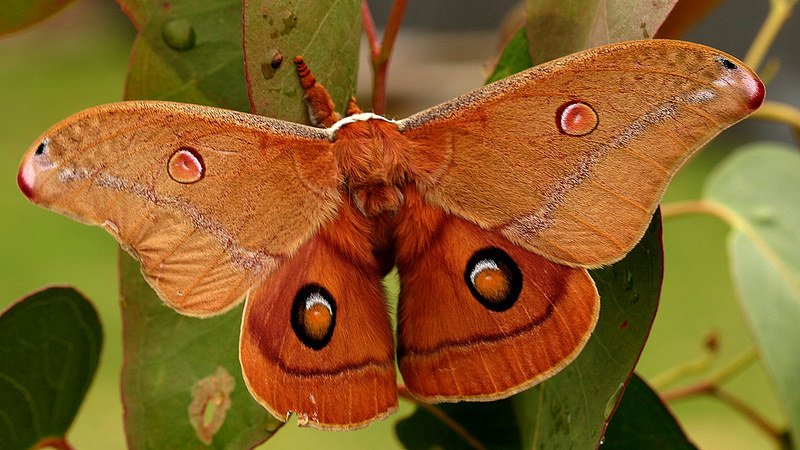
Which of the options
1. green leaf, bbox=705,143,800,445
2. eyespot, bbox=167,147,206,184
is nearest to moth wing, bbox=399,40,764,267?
eyespot, bbox=167,147,206,184

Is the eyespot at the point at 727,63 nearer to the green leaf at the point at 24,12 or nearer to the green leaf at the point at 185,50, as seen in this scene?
the green leaf at the point at 185,50

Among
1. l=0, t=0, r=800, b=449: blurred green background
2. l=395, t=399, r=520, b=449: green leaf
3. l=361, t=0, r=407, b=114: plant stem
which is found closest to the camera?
l=361, t=0, r=407, b=114: plant stem

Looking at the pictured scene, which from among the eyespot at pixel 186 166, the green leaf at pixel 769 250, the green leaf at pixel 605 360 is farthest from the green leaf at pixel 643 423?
the eyespot at pixel 186 166

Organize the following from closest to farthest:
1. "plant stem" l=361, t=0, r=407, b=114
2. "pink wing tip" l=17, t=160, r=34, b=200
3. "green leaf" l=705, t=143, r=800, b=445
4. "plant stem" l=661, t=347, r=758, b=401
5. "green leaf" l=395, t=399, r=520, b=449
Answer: "pink wing tip" l=17, t=160, r=34, b=200, "plant stem" l=361, t=0, r=407, b=114, "green leaf" l=395, t=399, r=520, b=449, "green leaf" l=705, t=143, r=800, b=445, "plant stem" l=661, t=347, r=758, b=401

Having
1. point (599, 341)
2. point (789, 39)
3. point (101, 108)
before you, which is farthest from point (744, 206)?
point (789, 39)

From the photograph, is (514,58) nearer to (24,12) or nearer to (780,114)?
(24,12)

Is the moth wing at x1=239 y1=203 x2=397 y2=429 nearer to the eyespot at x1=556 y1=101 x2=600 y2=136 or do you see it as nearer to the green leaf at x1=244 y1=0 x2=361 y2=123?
the green leaf at x1=244 y1=0 x2=361 y2=123

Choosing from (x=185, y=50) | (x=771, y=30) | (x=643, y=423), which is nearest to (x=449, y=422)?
(x=643, y=423)
